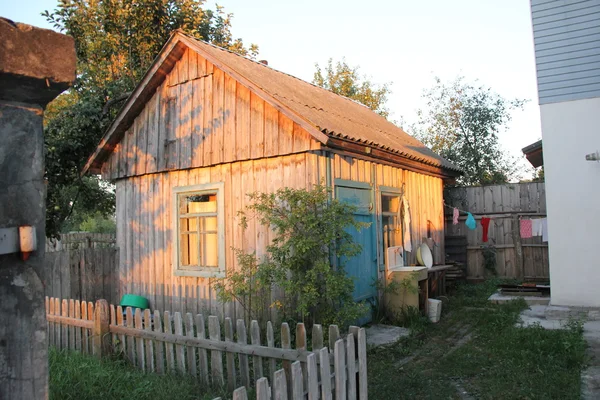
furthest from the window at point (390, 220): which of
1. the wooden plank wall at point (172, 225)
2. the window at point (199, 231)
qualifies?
the window at point (199, 231)

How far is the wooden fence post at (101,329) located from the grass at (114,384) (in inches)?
13.9

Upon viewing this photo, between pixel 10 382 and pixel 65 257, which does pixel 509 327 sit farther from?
pixel 65 257

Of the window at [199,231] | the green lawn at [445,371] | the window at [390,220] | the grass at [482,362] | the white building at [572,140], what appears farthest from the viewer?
the window at [390,220]

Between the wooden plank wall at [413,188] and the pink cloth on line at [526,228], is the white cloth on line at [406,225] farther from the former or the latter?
the pink cloth on line at [526,228]

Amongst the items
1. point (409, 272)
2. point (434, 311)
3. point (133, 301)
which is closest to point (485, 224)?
point (434, 311)

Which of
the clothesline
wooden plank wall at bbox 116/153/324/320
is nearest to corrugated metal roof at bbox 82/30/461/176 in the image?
wooden plank wall at bbox 116/153/324/320

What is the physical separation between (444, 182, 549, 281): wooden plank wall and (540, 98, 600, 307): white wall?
4.24 metres

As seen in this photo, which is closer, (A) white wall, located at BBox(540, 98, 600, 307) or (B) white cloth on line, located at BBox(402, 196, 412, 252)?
(A) white wall, located at BBox(540, 98, 600, 307)

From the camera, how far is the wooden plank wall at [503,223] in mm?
12531

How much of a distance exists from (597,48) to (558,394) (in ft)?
20.6

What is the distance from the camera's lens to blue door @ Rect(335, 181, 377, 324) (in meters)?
8.12

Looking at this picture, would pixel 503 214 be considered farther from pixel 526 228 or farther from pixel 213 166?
pixel 213 166

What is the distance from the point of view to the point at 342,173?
26.5ft

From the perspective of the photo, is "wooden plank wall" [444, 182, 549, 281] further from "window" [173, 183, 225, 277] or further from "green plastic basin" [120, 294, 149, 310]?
"green plastic basin" [120, 294, 149, 310]
